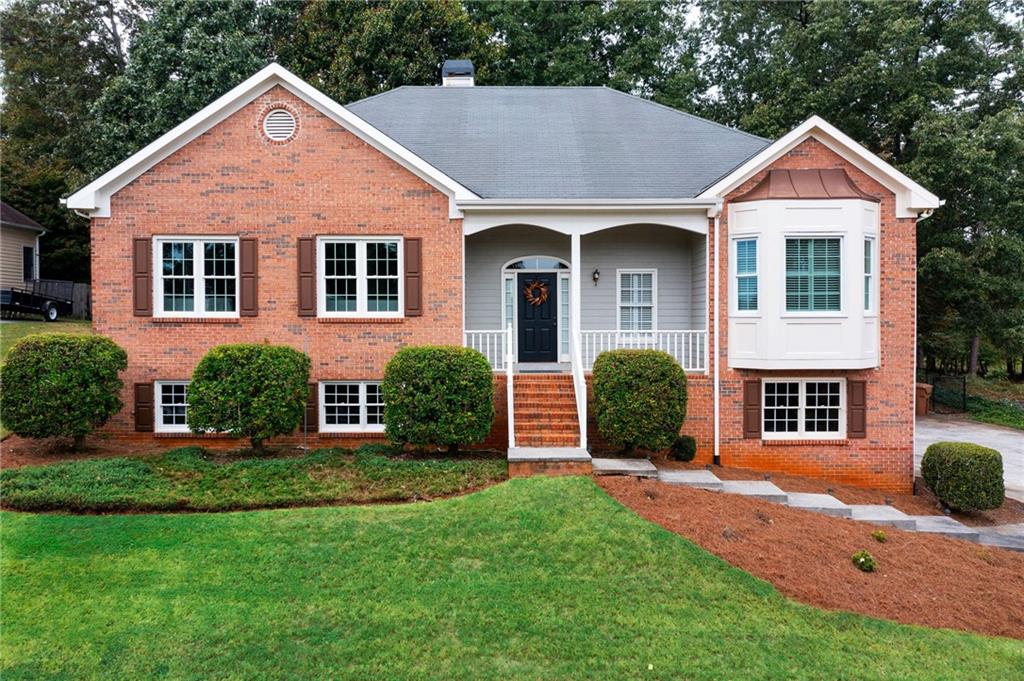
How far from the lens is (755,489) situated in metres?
9.80

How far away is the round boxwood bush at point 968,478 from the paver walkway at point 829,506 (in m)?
0.40

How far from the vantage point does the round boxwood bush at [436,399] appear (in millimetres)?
9867

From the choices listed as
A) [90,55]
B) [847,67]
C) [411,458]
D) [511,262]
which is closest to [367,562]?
[411,458]

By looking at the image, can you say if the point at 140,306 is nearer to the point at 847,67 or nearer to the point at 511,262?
the point at 511,262

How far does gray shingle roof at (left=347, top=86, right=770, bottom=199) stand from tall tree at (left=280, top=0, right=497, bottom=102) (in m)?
8.86

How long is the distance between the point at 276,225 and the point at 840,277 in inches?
404

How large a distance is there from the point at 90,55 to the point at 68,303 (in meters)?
12.3

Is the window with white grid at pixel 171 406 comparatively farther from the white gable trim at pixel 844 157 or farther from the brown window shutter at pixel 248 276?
the white gable trim at pixel 844 157

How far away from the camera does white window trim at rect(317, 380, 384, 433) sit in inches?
465

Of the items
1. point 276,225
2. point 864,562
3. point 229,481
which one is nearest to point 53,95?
point 276,225

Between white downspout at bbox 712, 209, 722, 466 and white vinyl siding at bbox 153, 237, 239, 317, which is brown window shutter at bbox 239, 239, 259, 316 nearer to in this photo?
white vinyl siding at bbox 153, 237, 239, 317

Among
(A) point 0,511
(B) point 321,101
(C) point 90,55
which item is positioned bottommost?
(A) point 0,511

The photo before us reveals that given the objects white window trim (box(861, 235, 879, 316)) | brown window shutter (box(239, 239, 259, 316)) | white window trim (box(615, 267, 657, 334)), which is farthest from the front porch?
brown window shutter (box(239, 239, 259, 316))

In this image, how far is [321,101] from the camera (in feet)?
37.7
